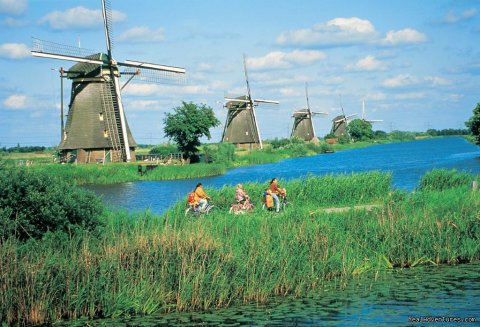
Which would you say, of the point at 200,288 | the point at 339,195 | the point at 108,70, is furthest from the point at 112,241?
the point at 108,70

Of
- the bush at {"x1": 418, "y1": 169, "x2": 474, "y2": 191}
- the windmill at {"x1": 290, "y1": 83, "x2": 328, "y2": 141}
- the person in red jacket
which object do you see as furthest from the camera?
the windmill at {"x1": 290, "y1": 83, "x2": 328, "y2": 141}

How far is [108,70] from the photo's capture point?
4825 cm

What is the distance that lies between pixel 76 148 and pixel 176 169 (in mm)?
7778

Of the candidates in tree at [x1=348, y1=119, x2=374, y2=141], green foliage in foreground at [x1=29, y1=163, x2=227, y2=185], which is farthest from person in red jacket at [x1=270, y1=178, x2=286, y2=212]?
tree at [x1=348, y1=119, x2=374, y2=141]

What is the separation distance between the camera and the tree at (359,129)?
13438 cm

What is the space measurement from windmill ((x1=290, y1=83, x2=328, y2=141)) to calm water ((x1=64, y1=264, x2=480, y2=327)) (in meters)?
94.9

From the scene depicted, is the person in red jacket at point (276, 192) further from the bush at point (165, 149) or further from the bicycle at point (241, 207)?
the bush at point (165, 149)

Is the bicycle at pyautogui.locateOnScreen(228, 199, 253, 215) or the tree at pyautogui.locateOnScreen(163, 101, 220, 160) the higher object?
the tree at pyautogui.locateOnScreen(163, 101, 220, 160)

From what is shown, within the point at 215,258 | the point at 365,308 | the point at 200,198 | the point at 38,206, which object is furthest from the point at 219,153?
the point at 365,308

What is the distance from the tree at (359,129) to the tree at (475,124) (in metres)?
75.1

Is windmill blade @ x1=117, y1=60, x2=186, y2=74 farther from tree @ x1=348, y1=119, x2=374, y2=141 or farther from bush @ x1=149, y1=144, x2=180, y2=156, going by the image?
tree @ x1=348, y1=119, x2=374, y2=141

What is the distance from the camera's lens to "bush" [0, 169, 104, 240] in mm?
12898

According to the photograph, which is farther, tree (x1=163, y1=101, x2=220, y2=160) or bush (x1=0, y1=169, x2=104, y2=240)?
tree (x1=163, y1=101, x2=220, y2=160)

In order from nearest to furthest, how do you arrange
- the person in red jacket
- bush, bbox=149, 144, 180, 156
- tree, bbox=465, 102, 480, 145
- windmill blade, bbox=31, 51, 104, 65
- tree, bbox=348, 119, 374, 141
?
the person in red jacket < windmill blade, bbox=31, 51, 104, 65 < tree, bbox=465, 102, 480, 145 < bush, bbox=149, 144, 180, 156 < tree, bbox=348, 119, 374, 141
